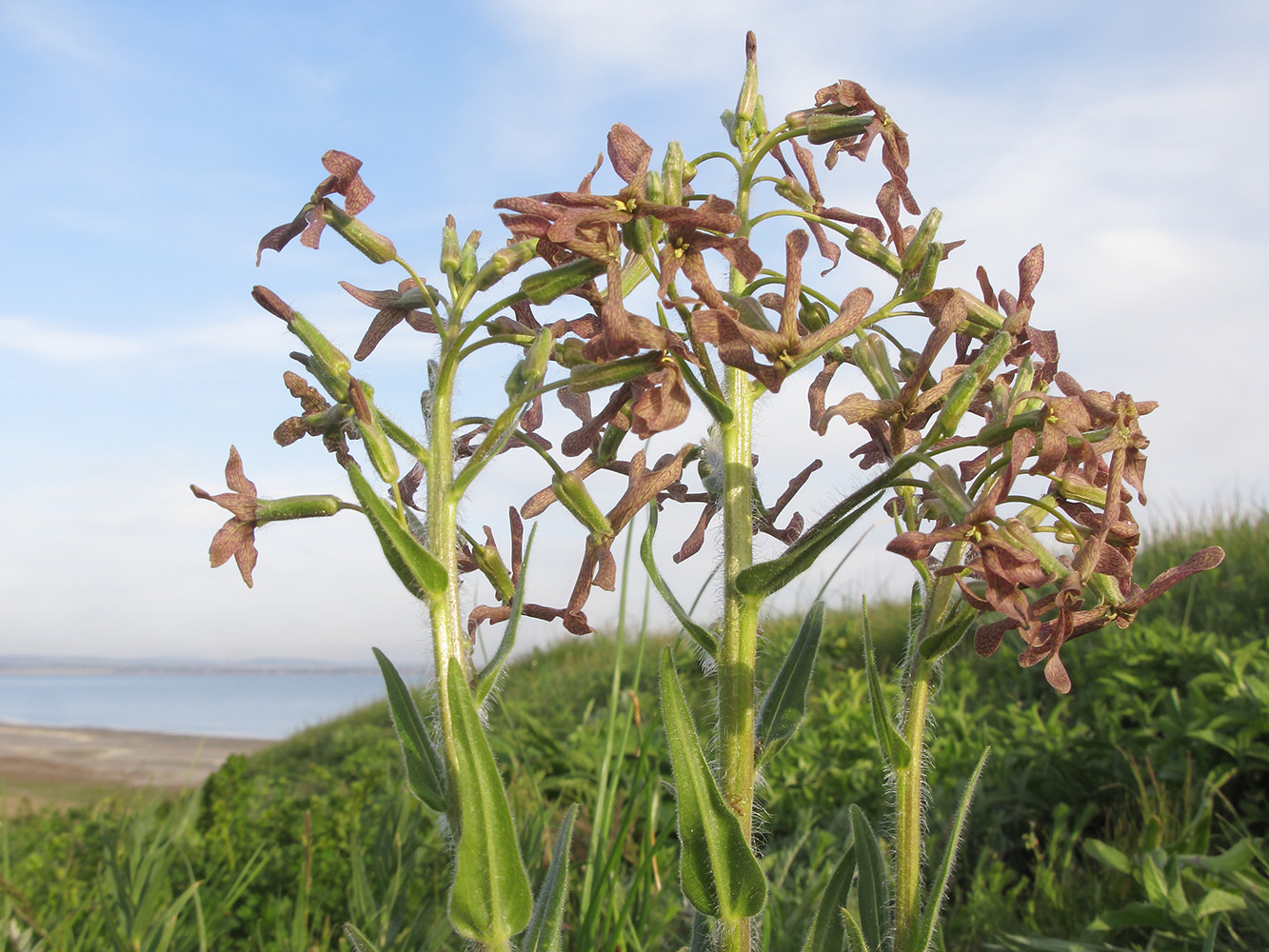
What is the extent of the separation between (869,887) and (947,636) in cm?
49

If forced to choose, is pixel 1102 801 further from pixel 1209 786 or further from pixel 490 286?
pixel 490 286

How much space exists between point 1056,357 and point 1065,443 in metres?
0.36

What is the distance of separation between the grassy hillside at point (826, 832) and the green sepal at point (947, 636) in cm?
87

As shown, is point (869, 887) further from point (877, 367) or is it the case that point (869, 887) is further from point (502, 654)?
point (877, 367)

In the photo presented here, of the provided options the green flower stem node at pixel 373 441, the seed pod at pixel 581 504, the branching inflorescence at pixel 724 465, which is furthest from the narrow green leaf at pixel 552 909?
the green flower stem node at pixel 373 441

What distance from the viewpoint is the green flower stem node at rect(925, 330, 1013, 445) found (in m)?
1.49

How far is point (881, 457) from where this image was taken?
188cm

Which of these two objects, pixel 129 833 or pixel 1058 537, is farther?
pixel 129 833

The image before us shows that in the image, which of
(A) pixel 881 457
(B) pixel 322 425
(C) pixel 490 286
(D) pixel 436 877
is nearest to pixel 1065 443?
(A) pixel 881 457

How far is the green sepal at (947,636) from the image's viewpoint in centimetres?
157

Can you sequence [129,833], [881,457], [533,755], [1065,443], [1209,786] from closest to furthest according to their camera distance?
[1065,443], [881,457], [1209,786], [129,833], [533,755]

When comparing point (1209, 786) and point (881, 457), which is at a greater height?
point (881, 457)

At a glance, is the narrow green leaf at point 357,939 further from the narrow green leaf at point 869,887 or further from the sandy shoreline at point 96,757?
the sandy shoreline at point 96,757

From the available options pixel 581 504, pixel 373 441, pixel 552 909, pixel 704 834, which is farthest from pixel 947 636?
pixel 373 441
